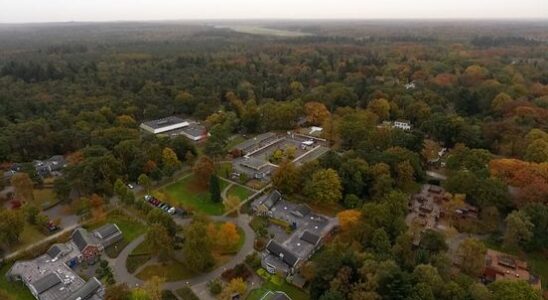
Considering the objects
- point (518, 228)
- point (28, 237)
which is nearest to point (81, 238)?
point (28, 237)

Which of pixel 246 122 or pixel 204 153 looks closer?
pixel 204 153

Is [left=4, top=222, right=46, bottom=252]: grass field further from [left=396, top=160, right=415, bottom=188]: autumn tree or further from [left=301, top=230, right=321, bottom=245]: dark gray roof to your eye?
[left=396, top=160, right=415, bottom=188]: autumn tree

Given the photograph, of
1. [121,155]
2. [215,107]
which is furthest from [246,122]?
[121,155]

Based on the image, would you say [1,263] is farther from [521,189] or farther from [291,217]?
[521,189]

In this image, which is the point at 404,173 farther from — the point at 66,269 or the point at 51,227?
the point at 51,227

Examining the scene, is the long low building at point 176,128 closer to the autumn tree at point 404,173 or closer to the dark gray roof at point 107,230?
the dark gray roof at point 107,230

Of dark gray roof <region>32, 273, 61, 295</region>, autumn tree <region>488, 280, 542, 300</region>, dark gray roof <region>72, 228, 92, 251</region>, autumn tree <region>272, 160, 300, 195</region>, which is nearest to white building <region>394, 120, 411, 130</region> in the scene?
autumn tree <region>272, 160, 300, 195</region>
